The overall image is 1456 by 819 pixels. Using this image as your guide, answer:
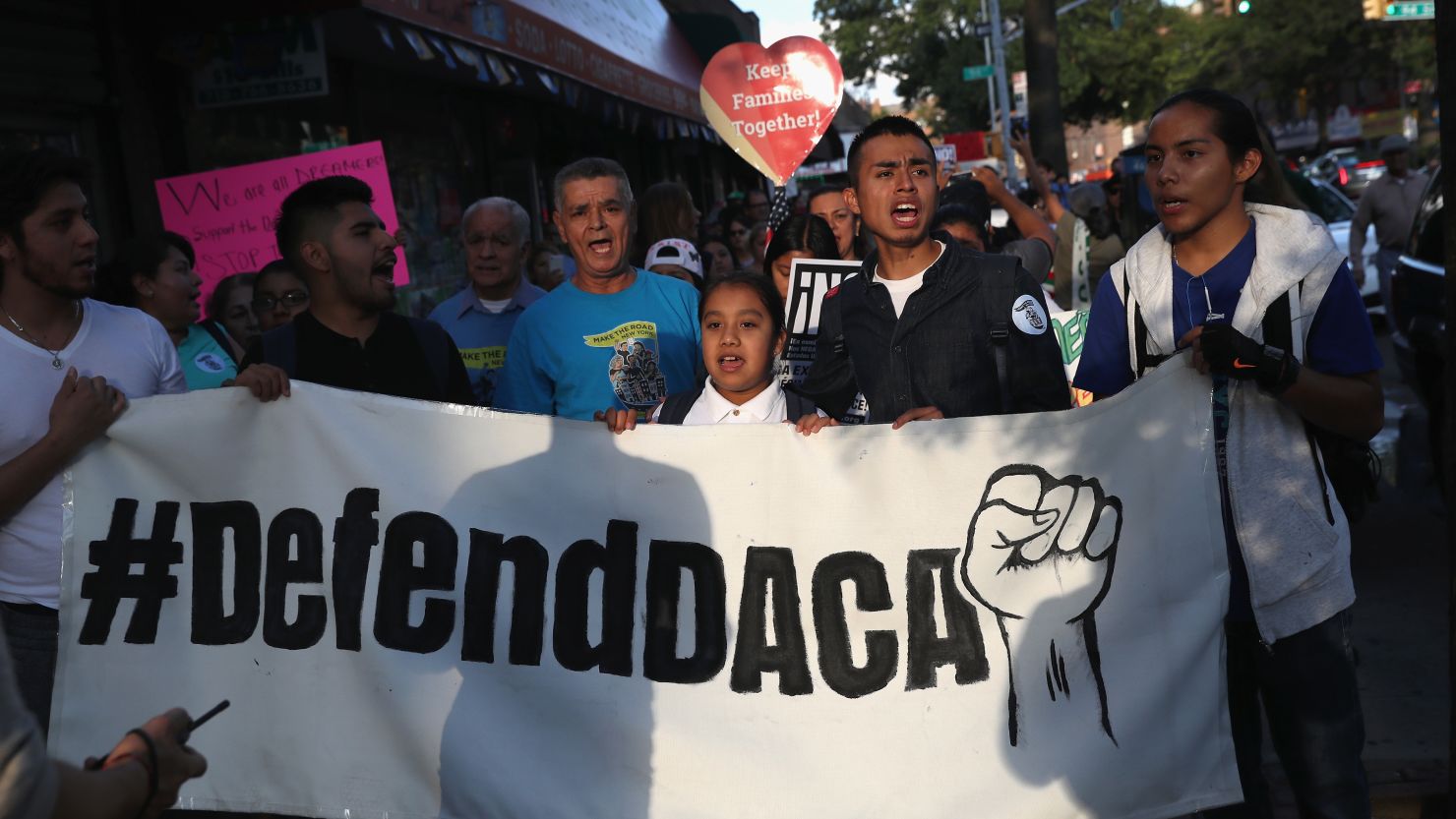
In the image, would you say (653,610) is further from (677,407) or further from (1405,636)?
(1405,636)

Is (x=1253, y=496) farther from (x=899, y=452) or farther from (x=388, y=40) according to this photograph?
(x=388, y=40)

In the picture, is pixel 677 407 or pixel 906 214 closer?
pixel 906 214

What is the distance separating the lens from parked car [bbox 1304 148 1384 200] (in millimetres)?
35625

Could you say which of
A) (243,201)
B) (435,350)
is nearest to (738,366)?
(435,350)

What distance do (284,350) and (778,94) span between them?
4.23 m

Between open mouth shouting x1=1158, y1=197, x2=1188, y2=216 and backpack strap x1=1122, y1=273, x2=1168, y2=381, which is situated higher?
open mouth shouting x1=1158, y1=197, x2=1188, y2=216

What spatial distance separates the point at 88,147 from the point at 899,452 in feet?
16.5

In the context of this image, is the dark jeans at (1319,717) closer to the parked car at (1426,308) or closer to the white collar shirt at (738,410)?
the white collar shirt at (738,410)

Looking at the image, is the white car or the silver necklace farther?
the white car

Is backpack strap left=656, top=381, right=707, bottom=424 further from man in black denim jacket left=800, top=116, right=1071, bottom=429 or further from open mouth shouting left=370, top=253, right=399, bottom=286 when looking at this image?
open mouth shouting left=370, top=253, right=399, bottom=286

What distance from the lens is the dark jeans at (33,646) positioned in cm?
350

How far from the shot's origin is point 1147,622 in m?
3.36

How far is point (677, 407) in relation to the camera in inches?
156

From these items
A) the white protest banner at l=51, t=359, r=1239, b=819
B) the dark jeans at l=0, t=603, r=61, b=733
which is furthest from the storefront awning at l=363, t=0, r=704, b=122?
the dark jeans at l=0, t=603, r=61, b=733
